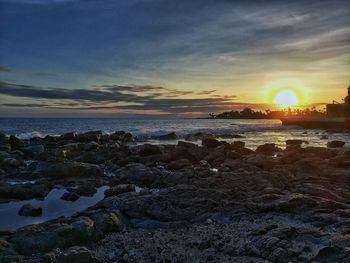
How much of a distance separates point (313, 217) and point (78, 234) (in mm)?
6289

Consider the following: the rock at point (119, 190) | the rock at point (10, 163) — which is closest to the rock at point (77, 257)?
the rock at point (119, 190)

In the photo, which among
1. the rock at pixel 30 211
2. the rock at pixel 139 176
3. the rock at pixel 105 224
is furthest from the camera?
the rock at pixel 139 176

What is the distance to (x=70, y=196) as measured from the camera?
15.3 meters

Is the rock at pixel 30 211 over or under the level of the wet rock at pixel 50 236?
under

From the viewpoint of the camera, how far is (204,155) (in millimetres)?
25906

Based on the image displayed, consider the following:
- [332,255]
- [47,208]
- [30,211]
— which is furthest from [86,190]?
[332,255]

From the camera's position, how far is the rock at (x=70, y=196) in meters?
15.2

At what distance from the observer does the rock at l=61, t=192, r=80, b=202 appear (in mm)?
15188

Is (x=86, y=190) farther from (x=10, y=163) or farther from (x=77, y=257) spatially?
(x=10, y=163)

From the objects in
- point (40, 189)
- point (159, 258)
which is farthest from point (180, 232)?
point (40, 189)

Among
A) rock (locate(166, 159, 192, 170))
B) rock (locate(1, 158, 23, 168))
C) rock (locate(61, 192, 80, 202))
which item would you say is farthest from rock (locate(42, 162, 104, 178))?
rock (locate(61, 192, 80, 202))

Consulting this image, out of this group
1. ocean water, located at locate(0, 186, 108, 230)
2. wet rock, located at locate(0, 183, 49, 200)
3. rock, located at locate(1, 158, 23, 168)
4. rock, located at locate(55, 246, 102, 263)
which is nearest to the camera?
rock, located at locate(55, 246, 102, 263)

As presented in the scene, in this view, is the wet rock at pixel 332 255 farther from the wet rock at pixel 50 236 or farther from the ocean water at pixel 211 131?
the ocean water at pixel 211 131

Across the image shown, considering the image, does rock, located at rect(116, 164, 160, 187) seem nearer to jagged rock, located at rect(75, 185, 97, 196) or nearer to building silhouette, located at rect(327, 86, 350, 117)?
jagged rock, located at rect(75, 185, 97, 196)
